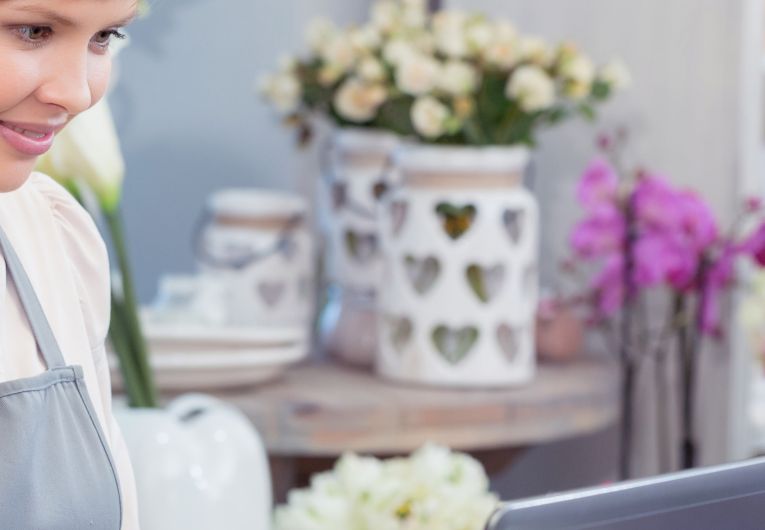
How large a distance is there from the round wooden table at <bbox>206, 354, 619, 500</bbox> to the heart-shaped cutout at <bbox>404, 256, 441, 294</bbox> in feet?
0.51

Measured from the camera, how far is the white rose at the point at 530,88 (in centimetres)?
203

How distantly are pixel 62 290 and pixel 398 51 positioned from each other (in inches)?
47.0

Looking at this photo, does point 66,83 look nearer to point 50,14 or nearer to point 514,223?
point 50,14

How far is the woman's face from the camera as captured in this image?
2.58ft

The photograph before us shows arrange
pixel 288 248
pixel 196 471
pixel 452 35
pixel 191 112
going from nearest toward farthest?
pixel 196 471, pixel 452 35, pixel 288 248, pixel 191 112

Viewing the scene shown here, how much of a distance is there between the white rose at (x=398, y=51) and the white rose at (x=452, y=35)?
0.05 m

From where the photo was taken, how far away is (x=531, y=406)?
205cm

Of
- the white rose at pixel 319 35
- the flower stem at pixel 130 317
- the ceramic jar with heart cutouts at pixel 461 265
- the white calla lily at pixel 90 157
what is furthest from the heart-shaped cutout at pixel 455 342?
the white calla lily at pixel 90 157

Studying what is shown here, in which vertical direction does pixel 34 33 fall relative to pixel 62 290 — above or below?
above

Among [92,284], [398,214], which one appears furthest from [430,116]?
[92,284]

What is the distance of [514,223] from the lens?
6.97 ft

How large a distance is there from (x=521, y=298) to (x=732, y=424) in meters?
0.44

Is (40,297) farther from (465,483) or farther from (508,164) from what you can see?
(508,164)

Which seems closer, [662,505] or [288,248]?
[662,505]
